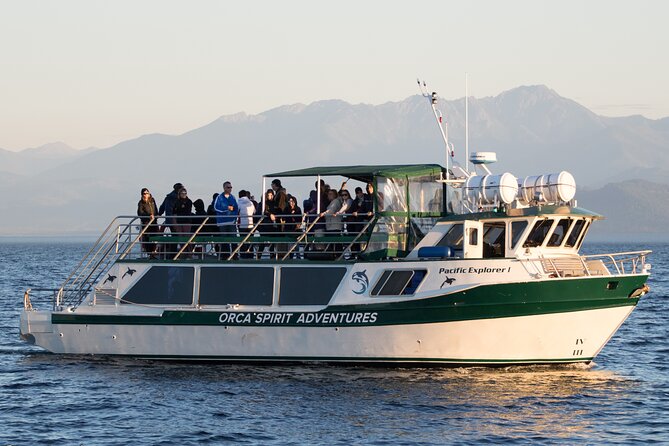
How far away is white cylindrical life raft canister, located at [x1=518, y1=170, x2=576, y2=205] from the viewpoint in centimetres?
2817

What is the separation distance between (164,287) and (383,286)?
5776mm

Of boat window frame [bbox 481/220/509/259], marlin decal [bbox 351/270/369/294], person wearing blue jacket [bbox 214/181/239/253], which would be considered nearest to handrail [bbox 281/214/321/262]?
marlin decal [bbox 351/270/369/294]

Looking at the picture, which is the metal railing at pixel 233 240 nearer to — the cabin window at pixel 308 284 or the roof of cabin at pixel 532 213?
the cabin window at pixel 308 284

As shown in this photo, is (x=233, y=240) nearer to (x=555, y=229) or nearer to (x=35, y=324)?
(x=35, y=324)

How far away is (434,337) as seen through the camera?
2762 cm

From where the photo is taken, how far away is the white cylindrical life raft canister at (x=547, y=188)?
92.4ft

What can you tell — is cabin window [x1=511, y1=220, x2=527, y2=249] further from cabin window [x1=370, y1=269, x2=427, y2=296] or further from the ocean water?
the ocean water

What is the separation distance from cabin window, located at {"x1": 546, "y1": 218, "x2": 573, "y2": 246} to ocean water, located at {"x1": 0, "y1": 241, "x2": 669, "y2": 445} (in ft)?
10.2

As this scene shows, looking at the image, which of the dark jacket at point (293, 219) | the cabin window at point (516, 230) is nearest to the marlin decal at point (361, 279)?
the dark jacket at point (293, 219)

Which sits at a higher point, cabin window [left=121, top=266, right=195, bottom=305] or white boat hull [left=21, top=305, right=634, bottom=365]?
cabin window [left=121, top=266, right=195, bottom=305]

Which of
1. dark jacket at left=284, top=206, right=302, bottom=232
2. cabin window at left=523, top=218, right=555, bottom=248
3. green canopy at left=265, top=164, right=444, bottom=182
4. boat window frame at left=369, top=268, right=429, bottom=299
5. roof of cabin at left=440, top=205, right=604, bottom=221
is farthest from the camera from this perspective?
dark jacket at left=284, top=206, right=302, bottom=232

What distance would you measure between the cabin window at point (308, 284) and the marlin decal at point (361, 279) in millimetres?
334

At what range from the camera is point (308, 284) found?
28.9 m

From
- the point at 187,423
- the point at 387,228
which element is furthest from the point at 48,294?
the point at 187,423
